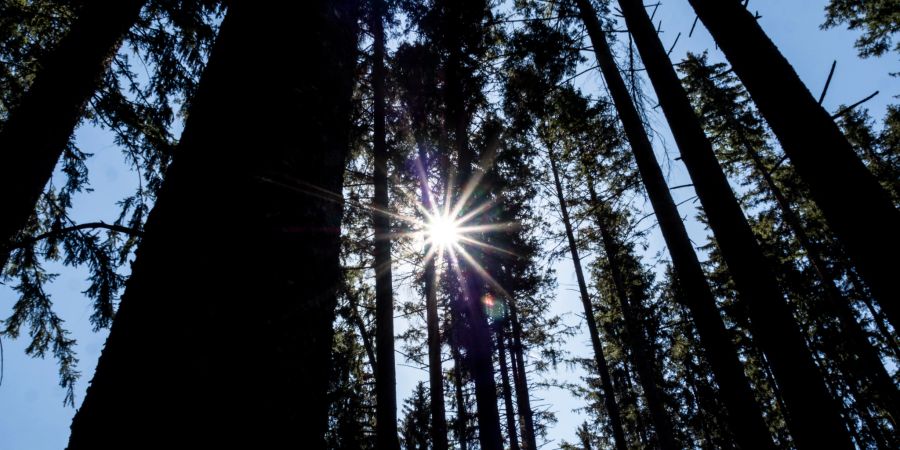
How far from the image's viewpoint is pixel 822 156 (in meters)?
2.80

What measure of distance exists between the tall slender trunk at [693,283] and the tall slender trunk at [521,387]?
8.82 m

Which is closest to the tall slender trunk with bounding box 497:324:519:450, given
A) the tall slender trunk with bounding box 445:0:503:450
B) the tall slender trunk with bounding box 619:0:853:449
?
the tall slender trunk with bounding box 445:0:503:450

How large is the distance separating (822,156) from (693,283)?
2.67 metres

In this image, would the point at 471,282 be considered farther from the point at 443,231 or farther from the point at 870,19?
the point at 870,19

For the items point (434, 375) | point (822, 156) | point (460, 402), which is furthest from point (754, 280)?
point (460, 402)

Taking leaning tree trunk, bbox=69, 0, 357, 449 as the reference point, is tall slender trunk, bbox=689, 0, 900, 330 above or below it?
above

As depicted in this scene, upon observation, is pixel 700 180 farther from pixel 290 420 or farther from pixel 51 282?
pixel 51 282

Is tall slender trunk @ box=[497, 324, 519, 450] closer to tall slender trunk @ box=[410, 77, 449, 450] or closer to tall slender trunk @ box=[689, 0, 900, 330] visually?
tall slender trunk @ box=[410, 77, 449, 450]

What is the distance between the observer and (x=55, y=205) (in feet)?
16.0

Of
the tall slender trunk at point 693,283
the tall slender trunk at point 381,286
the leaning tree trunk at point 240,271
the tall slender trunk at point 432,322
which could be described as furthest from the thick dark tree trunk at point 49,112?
the tall slender trunk at point 693,283

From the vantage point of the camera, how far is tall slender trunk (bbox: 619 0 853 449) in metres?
3.46

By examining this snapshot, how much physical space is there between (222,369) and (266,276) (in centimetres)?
30

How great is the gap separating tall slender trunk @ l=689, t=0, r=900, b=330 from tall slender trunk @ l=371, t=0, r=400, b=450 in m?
5.42

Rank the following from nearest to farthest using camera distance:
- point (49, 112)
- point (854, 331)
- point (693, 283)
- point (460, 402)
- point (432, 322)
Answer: point (49, 112) → point (693, 283) → point (432, 322) → point (854, 331) → point (460, 402)
